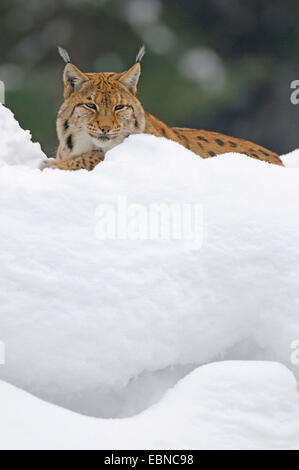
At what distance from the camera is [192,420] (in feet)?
4.36

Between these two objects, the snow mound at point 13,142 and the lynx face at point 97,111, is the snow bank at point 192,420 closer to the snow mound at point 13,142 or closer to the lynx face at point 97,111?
the snow mound at point 13,142

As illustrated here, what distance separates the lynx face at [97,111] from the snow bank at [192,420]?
1323 mm

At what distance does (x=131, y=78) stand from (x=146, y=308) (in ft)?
4.64

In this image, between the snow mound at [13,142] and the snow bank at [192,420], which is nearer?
the snow bank at [192,420]

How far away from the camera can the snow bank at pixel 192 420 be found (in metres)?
1.28

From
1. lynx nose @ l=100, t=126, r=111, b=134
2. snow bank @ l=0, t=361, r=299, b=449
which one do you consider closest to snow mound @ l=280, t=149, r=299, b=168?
lynx nose @ l=100, t=126, r=111, b=134

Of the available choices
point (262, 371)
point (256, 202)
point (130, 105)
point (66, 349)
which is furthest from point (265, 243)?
point (130, 105)

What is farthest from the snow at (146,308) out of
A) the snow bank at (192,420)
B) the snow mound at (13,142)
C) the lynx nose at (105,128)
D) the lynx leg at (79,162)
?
the lynx nose at (105,128)

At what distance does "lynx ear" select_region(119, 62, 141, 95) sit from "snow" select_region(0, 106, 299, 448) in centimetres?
89

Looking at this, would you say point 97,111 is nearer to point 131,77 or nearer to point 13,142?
point 131,77

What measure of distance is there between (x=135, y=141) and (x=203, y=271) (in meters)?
0.56

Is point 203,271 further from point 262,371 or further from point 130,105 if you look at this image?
point 130,105

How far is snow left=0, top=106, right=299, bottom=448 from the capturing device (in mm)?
1331

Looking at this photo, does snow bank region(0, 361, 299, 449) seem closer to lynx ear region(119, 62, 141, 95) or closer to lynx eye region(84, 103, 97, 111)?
lynx eye region(84, 103, 97, 111)
